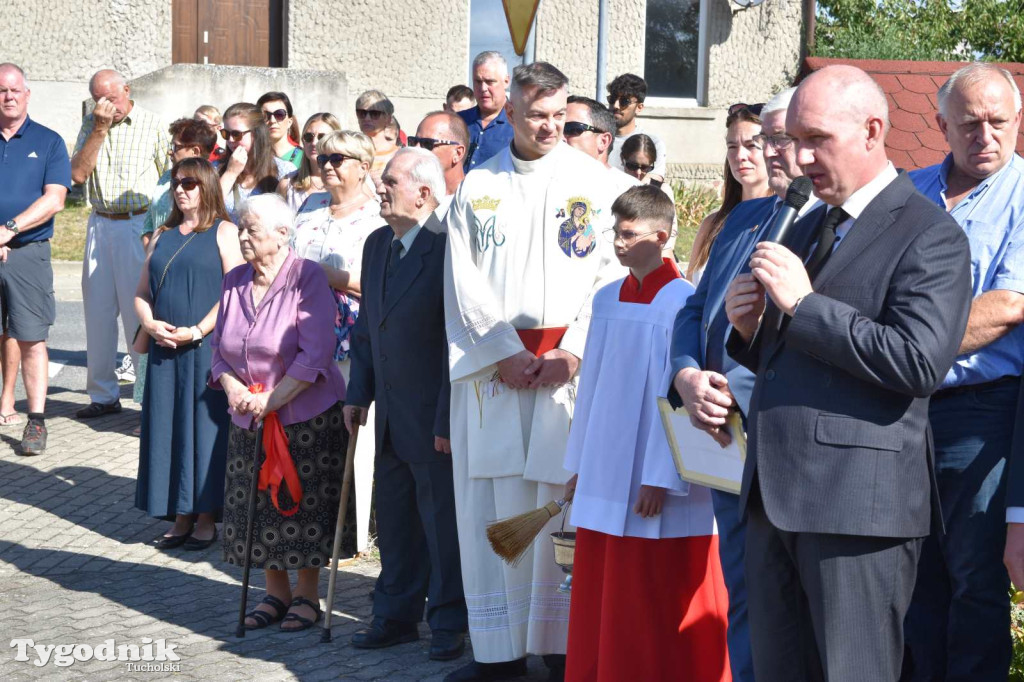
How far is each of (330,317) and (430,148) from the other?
4.57 feet

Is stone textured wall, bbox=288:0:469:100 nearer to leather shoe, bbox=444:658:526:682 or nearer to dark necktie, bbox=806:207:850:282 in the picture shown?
leather shoe, bbox=444:658:526:682

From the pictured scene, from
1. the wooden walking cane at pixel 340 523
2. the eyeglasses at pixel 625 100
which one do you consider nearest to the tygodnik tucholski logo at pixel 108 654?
the wooden walking cane at pixel 340 523

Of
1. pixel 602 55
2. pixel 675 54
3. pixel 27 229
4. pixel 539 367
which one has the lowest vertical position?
pixel 539 367

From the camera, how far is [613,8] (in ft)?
65.1

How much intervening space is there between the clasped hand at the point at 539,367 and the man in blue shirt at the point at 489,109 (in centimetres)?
337

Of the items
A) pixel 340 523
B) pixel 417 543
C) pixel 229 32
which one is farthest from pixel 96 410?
pixel 229 32

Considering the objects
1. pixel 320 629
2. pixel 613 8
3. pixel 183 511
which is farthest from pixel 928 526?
pixel 613 8

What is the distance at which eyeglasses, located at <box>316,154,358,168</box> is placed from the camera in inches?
265

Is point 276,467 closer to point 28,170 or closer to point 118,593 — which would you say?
point 118,593

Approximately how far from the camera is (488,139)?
8422 mm

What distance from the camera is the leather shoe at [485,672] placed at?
5.21m

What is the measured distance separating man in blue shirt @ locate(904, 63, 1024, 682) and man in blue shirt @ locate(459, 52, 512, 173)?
15.1 feet

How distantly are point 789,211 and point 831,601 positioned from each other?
38.6 inches

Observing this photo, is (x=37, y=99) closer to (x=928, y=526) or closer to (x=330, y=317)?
(x=330, y=317)
